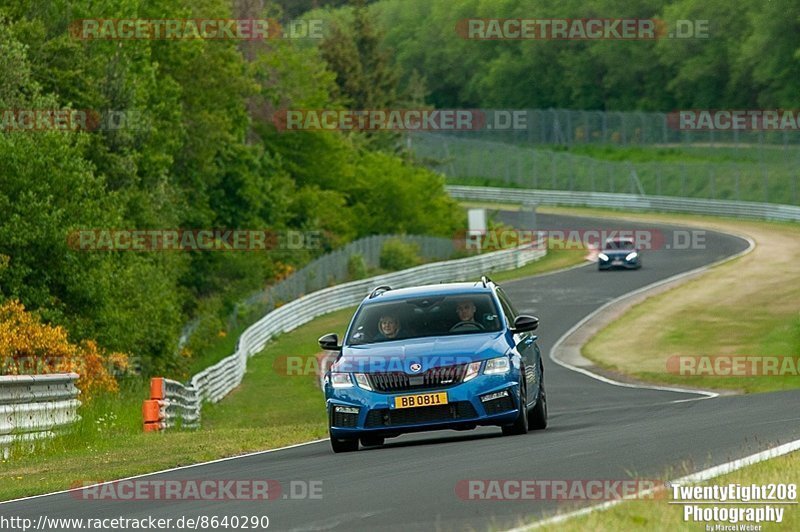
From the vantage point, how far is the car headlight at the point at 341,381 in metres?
15.3

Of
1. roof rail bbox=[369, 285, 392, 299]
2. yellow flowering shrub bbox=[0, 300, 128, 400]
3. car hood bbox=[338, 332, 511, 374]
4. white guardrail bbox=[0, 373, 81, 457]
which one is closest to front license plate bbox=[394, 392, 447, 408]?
car hood bbox=[338, 332, 511, 374]

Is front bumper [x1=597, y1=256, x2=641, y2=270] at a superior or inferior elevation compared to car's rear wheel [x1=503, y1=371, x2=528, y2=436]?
superior

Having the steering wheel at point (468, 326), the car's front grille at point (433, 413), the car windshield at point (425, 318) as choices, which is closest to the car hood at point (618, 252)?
the car windshield at point (425, 318)

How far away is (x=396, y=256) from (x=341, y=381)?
54.9m

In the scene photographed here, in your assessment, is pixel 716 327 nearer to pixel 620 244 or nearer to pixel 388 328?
pixel 620 244

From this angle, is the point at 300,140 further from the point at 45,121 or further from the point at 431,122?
the point at 431,122

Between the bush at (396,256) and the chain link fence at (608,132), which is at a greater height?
the chain link fence at (608,132)

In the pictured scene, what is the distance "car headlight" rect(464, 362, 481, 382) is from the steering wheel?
0.82 meters

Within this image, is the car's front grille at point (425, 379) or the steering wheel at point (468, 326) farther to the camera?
the steering wheel at point (468, 326)

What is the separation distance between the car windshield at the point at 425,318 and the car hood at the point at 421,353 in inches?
9.1

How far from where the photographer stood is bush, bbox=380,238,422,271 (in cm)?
6988

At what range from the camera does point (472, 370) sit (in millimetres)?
15062

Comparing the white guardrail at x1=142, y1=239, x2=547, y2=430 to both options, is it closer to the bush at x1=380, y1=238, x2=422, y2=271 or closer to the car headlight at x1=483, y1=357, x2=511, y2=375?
the bush at x1=380, y1=238, x2=422, y2=271

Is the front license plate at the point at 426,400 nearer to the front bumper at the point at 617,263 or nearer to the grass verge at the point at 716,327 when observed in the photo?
the grass verge at the point at 716,327
